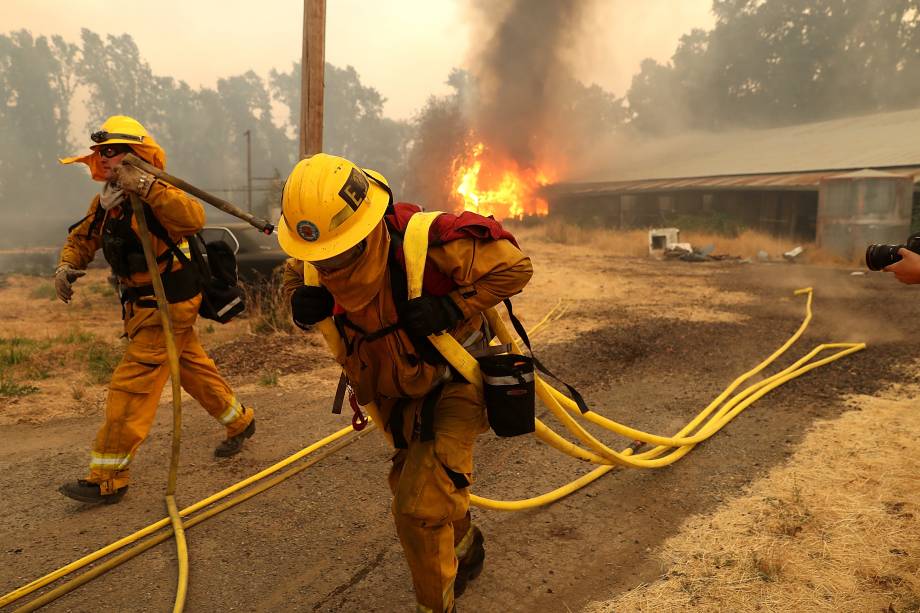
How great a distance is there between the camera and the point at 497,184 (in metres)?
33.4

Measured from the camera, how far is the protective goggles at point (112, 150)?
3529mm

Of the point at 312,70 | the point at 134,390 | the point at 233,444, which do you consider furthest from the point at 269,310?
the point at 134,390

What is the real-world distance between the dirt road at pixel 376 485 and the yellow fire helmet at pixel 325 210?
1.63 m

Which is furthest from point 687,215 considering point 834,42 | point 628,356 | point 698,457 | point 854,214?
point 834,42

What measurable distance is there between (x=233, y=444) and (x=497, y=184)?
30.4 meters

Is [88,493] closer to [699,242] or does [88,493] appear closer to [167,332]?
[167,332]

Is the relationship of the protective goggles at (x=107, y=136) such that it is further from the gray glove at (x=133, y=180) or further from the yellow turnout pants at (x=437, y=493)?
the yellow turnout pants at (x=437, y=493)

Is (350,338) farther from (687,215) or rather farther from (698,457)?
(687,215)

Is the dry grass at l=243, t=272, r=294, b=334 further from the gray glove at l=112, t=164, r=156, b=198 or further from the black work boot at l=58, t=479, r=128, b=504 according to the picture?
the gray glove at l=112, t=164, r=156, b=198

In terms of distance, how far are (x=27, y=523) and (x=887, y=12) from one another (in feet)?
173

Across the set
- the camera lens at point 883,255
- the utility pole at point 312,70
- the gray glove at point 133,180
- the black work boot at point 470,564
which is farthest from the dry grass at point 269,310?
the camera lens at point 883,255

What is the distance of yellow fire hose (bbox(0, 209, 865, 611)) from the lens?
2439 millimetres

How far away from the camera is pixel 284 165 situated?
81625mm

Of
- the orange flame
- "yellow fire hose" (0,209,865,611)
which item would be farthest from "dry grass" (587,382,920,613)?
the orange flame
